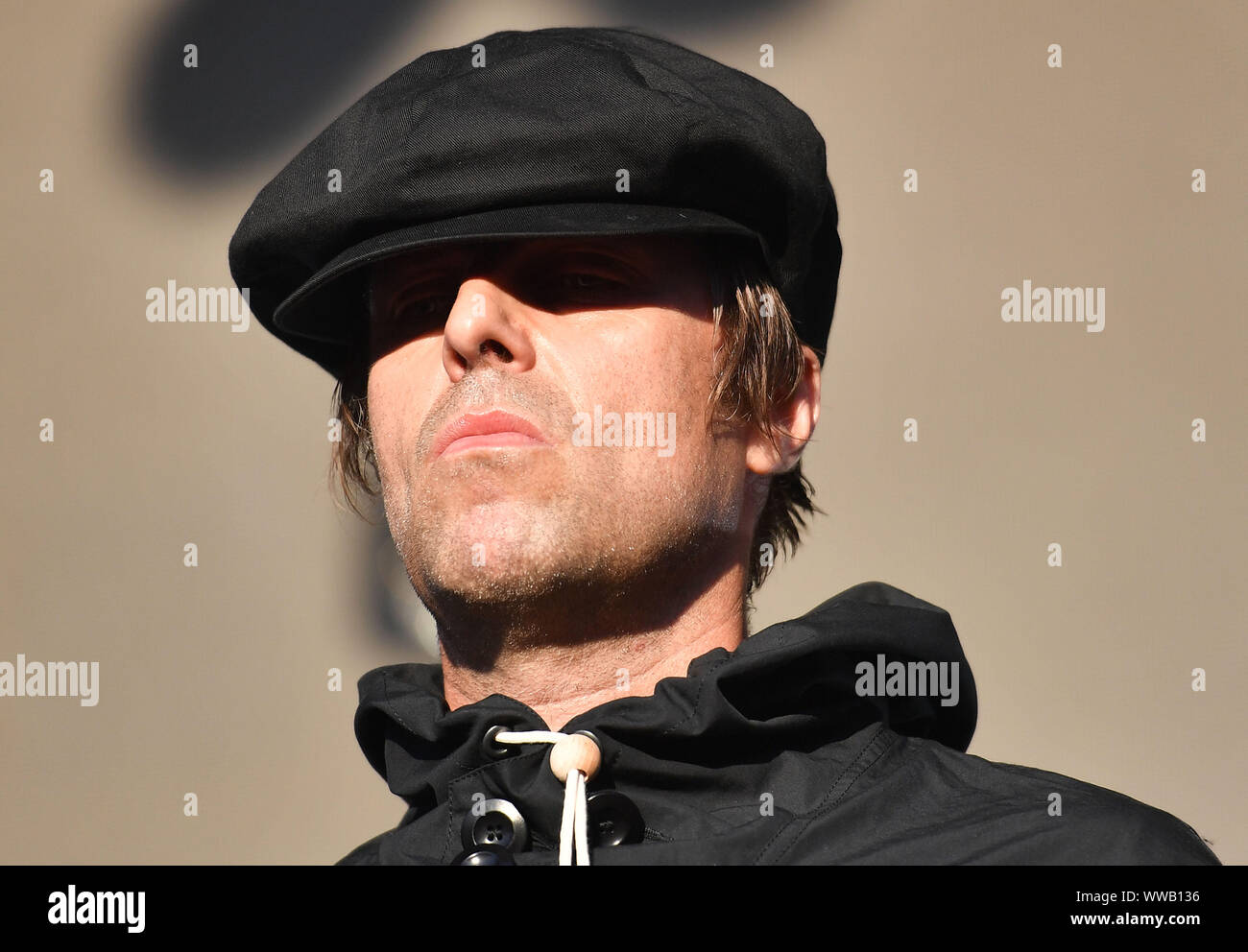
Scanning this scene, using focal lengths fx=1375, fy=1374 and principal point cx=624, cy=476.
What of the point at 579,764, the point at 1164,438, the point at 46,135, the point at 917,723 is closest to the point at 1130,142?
the point at 1164,438

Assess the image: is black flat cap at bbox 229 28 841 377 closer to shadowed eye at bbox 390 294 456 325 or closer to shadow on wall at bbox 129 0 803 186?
shadowed eye at bbox 390 294 456 325

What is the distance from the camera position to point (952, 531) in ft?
10.8

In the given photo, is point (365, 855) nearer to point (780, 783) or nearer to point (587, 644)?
point (587, 644)

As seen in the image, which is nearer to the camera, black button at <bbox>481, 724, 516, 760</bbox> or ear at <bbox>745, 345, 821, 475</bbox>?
black button at <bbox>481, 724, 516, 760</bbox>

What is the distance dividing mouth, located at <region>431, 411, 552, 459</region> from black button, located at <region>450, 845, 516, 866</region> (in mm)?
453

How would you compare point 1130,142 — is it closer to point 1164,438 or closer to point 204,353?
point 1164,438

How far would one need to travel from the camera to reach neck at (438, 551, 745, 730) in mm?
1652

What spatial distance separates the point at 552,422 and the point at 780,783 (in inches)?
19.0

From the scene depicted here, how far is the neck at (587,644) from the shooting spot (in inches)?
65.1

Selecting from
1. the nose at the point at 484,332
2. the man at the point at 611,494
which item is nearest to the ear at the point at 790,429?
the man at the point at 611,494

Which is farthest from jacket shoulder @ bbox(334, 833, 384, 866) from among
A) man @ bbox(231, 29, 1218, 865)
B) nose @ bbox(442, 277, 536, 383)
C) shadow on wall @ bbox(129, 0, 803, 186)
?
shadow on wall @ bbox(129, 0, 803, 186)

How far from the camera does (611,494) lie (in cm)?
162

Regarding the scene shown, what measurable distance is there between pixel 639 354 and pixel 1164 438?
6.77 feet

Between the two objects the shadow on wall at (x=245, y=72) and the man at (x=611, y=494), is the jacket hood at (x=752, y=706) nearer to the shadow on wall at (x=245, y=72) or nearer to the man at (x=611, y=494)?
the man at (x=611, y=494)
